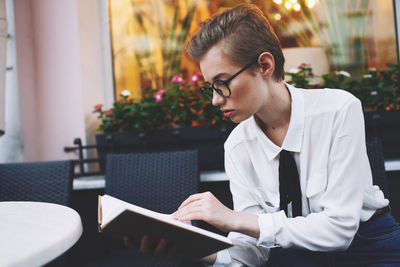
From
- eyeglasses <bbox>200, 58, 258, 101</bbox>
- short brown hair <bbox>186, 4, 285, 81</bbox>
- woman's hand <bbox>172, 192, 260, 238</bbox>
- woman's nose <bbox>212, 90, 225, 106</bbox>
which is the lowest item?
woman's hand <bbox>172, 192, 260, 238</bbox>

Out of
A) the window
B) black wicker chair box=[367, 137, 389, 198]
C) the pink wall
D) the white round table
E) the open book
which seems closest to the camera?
the white round table

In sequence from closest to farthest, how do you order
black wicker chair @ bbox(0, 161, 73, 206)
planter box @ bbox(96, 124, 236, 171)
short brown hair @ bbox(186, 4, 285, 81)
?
short brown hair @ bbox(186, 4, 285, 81), black wicker chair @ bbox(0, 161, 73, 206), planter box @ bbox(96, 124, 236, 171)

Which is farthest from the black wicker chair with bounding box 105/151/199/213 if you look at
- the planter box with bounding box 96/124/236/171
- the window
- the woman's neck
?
the window

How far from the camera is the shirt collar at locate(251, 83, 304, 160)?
115 centimetres

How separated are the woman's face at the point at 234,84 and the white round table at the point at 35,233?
1.81 ft

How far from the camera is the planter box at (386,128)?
6.92ft

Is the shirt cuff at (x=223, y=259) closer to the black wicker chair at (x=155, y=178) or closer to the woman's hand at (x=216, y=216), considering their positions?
the woman's hand at (x=216, y=216)

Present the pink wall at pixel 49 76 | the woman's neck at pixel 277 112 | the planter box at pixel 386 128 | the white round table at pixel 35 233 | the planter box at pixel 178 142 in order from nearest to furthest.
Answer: the white round table at pixel 35 233 < the woman's neck at pixel 277 112 < the planter box at pixel 386 128 < the planter box at pixel 178 142 < the pink wall at pixel 49 76

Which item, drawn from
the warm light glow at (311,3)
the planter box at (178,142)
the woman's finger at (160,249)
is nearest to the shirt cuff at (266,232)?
the woman's finger at (160,249)

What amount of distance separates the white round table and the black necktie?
0.62m

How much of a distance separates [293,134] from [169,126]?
4.38ft

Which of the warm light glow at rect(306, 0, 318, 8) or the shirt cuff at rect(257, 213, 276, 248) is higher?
the warm light glow at rect(306, 0, 318, 8)

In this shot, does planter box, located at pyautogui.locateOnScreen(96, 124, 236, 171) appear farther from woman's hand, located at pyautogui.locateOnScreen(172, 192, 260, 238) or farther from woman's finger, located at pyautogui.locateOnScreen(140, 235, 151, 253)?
woman's finger, located at pyautogui.locateOnScreen(140, 235, 151, 253)

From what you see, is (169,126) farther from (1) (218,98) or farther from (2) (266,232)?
(2) (266,232)
